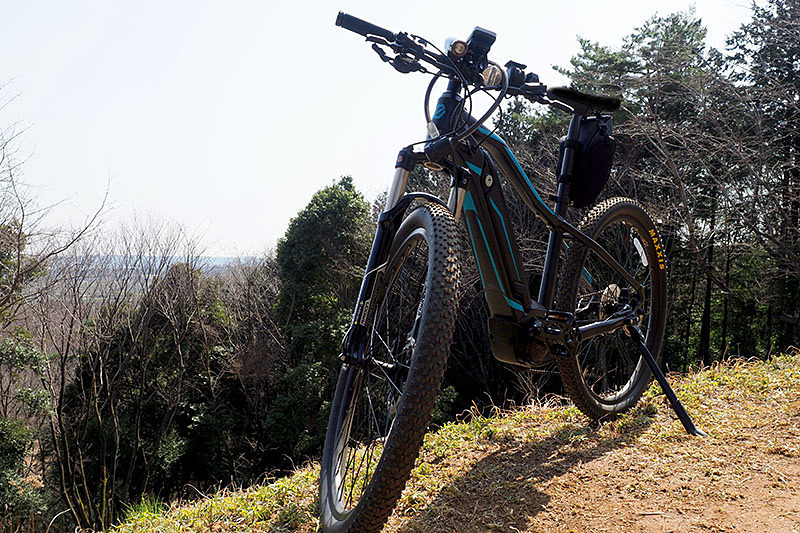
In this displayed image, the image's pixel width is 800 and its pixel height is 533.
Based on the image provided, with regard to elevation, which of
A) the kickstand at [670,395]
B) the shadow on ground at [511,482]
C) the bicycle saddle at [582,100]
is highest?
the bicycle saddle at [582,100]

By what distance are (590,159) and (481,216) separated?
34.8 inches

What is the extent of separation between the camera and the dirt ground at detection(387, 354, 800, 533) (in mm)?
2137

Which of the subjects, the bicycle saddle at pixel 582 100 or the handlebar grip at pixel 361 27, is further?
the bicycle saddle at pixel 582 100

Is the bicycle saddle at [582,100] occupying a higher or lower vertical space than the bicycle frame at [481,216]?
higher

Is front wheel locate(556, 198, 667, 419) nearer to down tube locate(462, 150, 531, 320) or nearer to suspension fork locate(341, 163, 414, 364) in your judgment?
down tube locate(462, 150, 531, 320)

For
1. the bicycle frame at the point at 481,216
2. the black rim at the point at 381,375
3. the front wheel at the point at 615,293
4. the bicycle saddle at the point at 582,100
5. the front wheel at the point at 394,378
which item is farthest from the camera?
the front wheel at the point at 615,293

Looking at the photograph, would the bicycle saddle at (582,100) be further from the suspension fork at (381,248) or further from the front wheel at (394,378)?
the front wheel at (394,378)

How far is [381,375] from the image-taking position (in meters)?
2.17

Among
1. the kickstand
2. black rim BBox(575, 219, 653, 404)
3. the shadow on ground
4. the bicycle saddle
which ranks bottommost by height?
the shadow on ground

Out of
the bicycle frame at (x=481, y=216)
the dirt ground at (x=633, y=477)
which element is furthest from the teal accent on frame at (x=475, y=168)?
the dirt ground at (x=633, y=477)

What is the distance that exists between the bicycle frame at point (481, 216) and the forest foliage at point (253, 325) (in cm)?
930

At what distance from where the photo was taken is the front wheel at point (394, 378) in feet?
5.58

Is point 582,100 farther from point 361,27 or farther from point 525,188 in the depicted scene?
point 361,27

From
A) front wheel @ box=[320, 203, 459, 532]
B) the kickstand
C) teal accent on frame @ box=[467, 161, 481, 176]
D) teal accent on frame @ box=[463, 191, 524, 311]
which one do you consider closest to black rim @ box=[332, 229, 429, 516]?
front wheel @ box=[320, 203, 459, 532]
